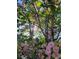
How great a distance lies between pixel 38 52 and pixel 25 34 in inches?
9.3

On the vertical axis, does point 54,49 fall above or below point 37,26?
below

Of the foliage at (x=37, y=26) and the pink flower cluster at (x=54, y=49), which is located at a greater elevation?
the foliage at (x=37, y=26)

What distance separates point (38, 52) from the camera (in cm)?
183

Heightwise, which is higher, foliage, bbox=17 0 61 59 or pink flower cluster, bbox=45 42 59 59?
foliage, bbox=17 0 61 59

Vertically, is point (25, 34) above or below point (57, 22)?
below
